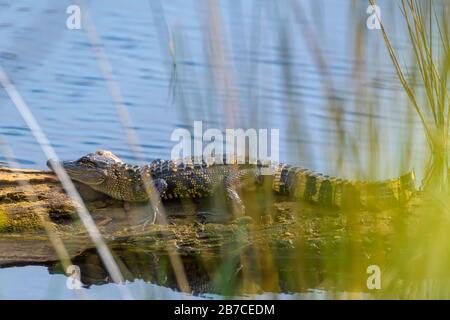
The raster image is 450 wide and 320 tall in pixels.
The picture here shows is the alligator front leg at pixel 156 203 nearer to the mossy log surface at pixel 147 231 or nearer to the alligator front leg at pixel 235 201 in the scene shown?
the mossy log surface at pixel 147 231

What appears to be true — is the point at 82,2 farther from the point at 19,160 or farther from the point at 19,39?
the point at 19,160

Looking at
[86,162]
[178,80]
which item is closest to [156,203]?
[86,162]

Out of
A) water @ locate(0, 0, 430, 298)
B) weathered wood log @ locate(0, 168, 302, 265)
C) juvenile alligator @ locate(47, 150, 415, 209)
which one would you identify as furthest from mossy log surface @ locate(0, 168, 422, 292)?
water @ locate(0, 0, 430, 298)

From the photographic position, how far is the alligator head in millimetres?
7531

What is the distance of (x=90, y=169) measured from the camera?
7.66 metres

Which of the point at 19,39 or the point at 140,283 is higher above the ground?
the point at 19,39

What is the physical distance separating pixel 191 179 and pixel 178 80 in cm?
347

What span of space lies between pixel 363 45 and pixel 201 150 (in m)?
4.12

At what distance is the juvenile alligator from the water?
14.6 inches

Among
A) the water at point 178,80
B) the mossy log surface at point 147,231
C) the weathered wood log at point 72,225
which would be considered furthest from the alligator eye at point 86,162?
the water at point 178,80

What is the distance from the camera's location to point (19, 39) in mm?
3506

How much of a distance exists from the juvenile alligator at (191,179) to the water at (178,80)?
0.37 m

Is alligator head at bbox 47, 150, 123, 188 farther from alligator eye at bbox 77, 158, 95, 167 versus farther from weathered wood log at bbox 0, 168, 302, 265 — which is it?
weathered wood log at bbox 0, 168, 302, 265
